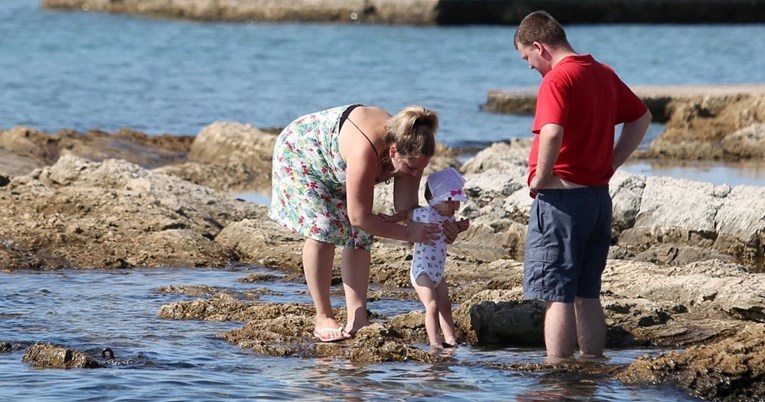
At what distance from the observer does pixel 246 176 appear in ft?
46.3

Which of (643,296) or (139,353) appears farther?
(643,296)

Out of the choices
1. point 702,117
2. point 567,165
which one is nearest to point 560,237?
point 567,165

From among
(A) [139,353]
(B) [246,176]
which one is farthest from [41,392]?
(B) [246,176]

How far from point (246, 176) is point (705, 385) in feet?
28.8

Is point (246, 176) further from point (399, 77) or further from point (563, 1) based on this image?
point (563, 1)

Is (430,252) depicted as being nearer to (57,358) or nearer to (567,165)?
(567,165)

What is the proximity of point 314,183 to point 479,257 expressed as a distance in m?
3.04

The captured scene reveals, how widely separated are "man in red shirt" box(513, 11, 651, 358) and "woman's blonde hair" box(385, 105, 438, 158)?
1.55ft

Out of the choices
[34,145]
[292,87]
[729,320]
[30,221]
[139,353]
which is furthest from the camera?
[292,87]

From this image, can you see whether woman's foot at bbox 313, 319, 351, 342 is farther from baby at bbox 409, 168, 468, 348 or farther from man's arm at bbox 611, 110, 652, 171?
man's arm at bbox 611, 110, 652, 171

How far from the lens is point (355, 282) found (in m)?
6.77

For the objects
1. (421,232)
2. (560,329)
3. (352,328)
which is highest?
(421,232)

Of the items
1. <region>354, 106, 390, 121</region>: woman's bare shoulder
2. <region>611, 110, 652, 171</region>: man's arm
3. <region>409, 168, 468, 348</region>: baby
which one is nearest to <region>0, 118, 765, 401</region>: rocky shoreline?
<region>409, 168, 468, 348</region>: baby

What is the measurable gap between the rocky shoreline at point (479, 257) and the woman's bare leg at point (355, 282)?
13 cm
